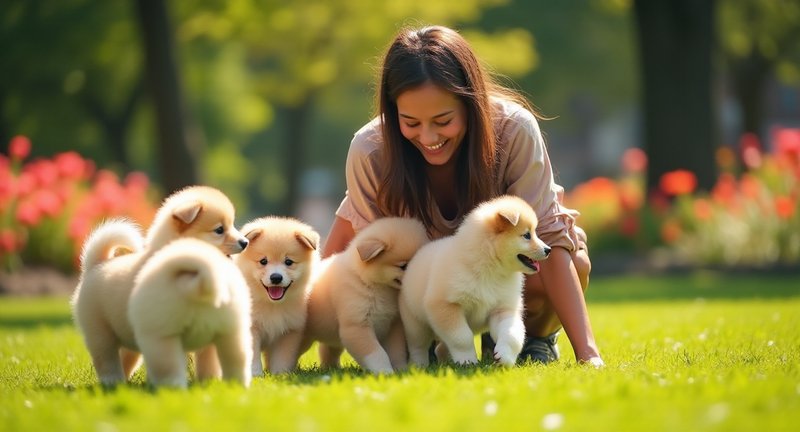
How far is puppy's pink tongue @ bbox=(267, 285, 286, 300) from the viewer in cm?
557

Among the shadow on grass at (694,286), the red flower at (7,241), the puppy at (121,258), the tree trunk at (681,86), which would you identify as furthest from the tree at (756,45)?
the puppy at (121,258)

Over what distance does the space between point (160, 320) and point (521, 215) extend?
204cm

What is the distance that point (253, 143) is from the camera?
145ft

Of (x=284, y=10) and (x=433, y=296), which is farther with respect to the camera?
(x=284, y=10)

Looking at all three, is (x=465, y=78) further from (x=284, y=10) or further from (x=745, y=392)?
(x=284, y=10)

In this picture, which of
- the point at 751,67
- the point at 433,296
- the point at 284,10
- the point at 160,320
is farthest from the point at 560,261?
the point at 751,67

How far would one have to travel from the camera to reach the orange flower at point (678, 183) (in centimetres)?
1444

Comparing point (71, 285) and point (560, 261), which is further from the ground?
point (560, 261)

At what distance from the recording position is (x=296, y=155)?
30.4 m

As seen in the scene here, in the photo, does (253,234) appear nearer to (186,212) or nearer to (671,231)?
(186,212)

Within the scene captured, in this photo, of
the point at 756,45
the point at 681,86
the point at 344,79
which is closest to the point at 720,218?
the point at 681,86

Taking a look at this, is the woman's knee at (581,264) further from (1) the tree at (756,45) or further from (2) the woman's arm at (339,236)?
(1) the tree at (756,45)

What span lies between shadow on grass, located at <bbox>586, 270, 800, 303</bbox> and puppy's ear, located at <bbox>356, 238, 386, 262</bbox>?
20.8ft

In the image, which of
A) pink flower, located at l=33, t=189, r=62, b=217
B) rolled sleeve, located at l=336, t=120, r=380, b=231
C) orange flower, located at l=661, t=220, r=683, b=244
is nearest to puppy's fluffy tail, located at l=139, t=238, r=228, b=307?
rolled sleeve, located at l=336, t=120, r=380, b=231
